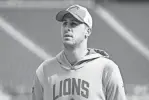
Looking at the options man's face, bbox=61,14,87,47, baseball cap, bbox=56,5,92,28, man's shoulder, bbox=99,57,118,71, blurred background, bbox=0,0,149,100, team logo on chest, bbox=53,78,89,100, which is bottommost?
team logo on chest, bbox=53,78,89,100

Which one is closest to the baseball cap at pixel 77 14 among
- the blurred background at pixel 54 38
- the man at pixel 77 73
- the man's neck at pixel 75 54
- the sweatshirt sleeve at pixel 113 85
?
the man at pixel 77 73

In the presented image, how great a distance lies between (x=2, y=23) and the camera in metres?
6.61

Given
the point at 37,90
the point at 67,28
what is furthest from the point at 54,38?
the point at 67,28

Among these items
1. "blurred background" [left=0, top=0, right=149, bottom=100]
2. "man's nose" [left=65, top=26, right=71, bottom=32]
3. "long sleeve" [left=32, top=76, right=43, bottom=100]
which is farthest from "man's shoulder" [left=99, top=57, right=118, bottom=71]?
"blurred background" [left=0, top=0, right=149, bottom=100]

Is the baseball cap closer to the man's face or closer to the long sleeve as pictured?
the man's face

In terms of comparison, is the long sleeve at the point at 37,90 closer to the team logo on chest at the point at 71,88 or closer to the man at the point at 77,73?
the man at the point at 77,73

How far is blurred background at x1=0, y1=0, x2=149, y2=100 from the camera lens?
6.44 metres

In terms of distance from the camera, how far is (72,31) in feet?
8.84

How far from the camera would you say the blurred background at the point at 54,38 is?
21.1 ft

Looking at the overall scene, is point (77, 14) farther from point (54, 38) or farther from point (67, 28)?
point (54, 38)

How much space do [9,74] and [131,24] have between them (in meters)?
1.71

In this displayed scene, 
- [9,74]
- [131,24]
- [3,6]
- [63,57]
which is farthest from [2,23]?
[63,57]

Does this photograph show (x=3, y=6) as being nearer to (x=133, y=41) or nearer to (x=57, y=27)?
Result: (x=57, y=27)

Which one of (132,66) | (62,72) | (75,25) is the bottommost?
(62,72)
